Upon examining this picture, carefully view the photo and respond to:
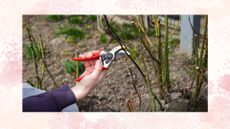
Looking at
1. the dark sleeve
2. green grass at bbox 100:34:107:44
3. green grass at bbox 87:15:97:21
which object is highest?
green grass at bbox 87:15:97:21

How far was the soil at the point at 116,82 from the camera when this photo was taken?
1723 millimetres

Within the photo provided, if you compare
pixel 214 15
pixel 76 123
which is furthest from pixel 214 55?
pixel 76 123

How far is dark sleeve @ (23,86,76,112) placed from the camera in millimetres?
1565

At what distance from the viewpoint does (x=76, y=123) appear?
5.12 feet

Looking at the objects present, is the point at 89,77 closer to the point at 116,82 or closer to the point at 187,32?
A: the point at 116,82

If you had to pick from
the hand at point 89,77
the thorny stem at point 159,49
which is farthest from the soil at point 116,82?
the hand at point 89,77

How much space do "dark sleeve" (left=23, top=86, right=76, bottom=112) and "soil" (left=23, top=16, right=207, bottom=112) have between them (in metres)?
0.17

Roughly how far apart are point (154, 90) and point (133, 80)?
6cm

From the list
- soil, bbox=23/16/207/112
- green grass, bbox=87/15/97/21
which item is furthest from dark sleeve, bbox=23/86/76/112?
green grass, bbox=87/15/97/21

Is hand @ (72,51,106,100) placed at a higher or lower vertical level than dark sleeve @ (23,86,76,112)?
higher

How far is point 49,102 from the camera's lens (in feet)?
5.14

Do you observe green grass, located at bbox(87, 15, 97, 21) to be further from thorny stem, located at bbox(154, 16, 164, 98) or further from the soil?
thorny stem, located at bbox(154, 16, 164, 98)

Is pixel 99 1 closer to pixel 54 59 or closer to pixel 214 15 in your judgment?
pixel 214 15

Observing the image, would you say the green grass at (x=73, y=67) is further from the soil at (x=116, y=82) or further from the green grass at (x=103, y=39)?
the green grass at (x=103, y=39)
